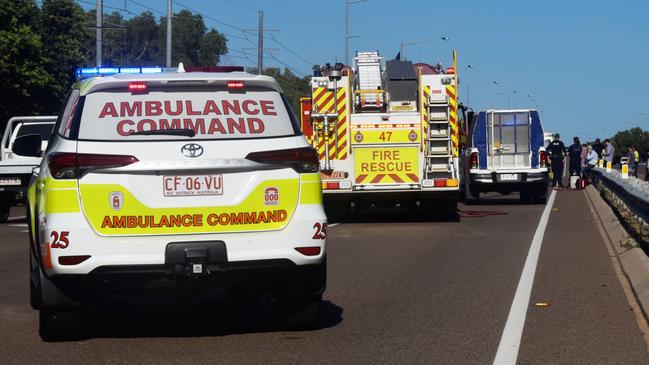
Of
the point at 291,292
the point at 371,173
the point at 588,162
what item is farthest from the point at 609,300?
the point at 588,162

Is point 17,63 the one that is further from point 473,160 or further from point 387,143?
point 387,143

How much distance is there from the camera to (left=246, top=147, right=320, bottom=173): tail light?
319 inches

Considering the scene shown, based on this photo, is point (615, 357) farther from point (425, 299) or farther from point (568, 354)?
point (425, 299)

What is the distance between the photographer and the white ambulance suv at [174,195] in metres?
7.81

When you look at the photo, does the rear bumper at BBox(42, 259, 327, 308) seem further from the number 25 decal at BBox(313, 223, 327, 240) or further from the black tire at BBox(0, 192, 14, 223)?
the black tire at BBox(0, 192, 14, 223)

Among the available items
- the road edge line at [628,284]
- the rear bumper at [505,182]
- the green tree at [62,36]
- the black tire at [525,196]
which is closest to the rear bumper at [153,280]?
the road edge line at [628,284]

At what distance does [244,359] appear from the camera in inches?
305

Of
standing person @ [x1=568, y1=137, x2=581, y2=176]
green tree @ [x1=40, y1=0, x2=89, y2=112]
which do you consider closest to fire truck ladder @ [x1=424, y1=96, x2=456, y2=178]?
standing person @ [x1=568, y1=137, x2=581, y2=176]

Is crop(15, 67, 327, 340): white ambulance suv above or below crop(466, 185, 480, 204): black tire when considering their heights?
above

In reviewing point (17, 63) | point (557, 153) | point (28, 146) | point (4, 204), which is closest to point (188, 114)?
point (28, 146)

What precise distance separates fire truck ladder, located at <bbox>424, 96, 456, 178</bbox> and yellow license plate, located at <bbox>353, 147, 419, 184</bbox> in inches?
10.4

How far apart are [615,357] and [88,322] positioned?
3990mm

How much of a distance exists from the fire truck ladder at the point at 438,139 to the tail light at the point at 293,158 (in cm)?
1329

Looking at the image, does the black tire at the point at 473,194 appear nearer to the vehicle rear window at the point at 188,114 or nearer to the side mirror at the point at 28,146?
the side mirror at the point at 28,146
